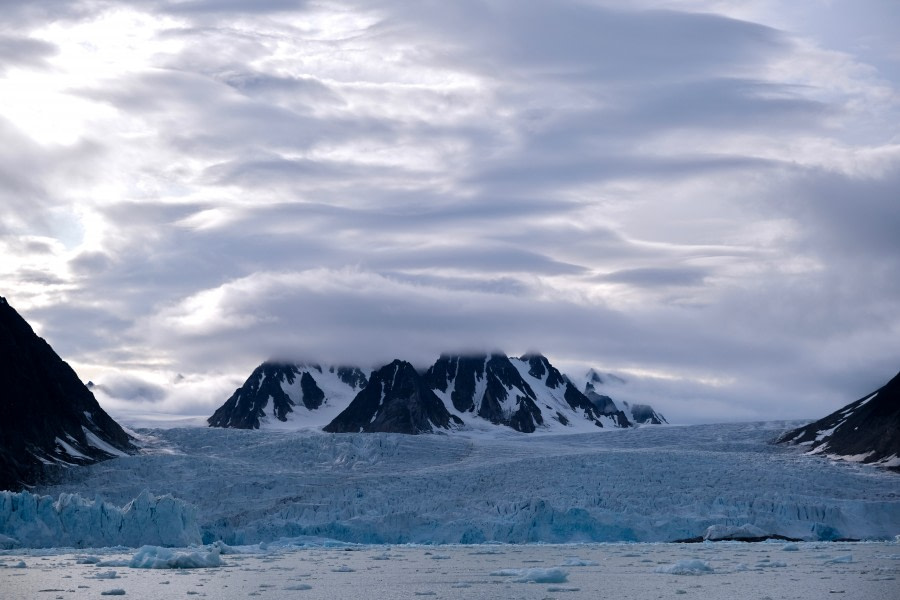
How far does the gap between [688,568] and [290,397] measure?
12003 cm

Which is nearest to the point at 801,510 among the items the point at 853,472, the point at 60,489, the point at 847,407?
the point at 853,472

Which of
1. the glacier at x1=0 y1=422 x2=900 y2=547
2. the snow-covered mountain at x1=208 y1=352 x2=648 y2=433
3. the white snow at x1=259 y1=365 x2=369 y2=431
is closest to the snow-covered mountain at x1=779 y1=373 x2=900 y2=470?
the glacier at x1=0 y1=422 x2=900 y2=547

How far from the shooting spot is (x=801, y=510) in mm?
47812

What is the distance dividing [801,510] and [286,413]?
102 m

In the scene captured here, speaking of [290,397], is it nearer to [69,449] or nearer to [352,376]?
[352,376]

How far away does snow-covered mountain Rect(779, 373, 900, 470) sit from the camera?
2438 inches

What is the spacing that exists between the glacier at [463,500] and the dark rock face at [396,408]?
4899 cm

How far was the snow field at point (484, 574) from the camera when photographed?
2662 centimetres

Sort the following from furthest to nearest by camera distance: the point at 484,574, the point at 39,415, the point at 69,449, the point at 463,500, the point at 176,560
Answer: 1. the point at 39,415
2. the point at 69,449
3. the point at 463,500
4. the point at 176,560
5. the point at 484,574

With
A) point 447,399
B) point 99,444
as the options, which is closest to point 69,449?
point 99,444

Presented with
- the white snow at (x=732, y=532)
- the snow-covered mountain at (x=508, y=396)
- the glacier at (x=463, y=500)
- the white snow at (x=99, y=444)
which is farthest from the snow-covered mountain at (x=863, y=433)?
the snow-covered mountain at (x=508, y=396)

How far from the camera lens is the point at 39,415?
2552 inches

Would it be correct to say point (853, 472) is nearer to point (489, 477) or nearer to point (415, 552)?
point (489, 477)

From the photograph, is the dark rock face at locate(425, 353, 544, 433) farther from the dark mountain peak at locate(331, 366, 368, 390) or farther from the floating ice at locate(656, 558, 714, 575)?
the floating ice at locate(656, 558, 714, 575)
